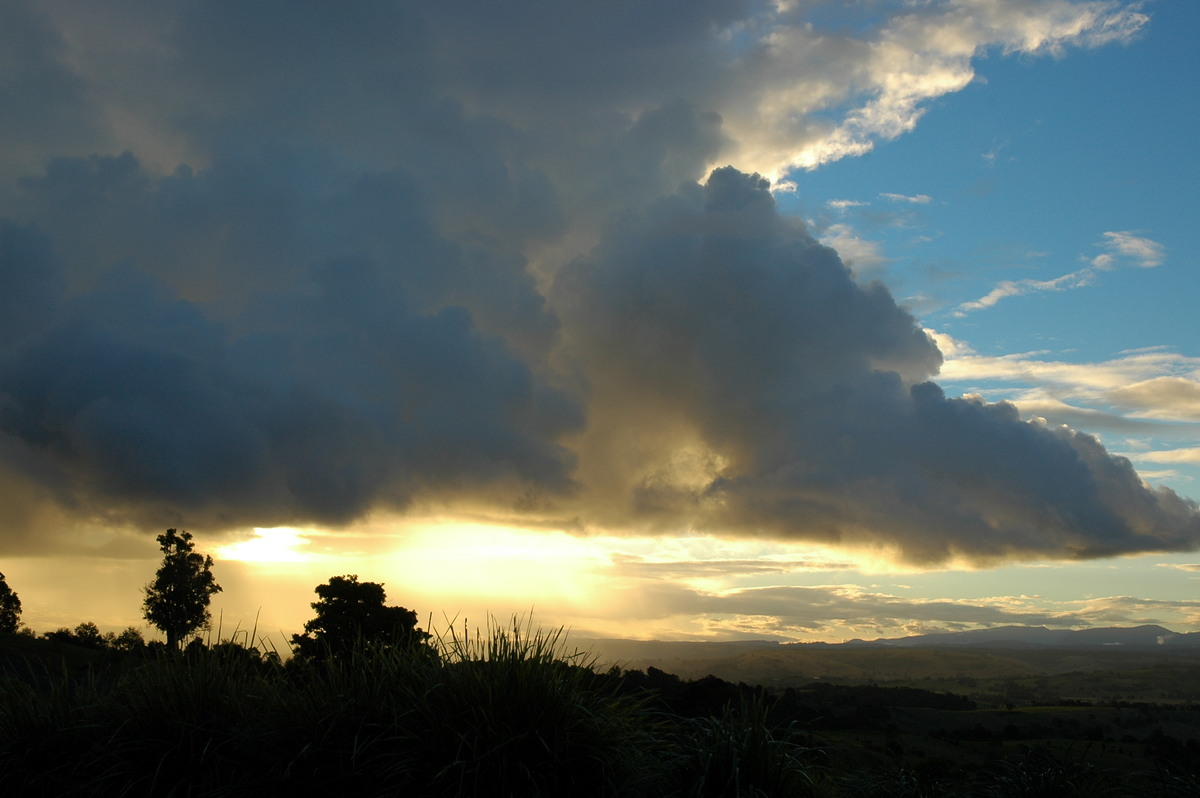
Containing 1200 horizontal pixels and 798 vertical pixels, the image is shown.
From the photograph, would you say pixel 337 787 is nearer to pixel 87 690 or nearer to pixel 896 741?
pixel 87 690

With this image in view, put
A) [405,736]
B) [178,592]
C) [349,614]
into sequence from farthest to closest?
1. [178,592]
2. [349,614]
3. [405,736]

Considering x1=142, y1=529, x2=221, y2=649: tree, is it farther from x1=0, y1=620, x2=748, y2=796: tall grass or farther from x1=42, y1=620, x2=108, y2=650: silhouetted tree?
x1=0, y1=620, x2=748, y2=796: tall grass

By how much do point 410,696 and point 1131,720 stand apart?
90.1 meters

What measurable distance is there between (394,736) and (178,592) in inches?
2629

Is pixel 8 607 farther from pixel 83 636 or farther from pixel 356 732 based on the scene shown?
pixel 356 732

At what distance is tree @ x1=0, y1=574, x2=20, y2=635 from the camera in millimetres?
74438

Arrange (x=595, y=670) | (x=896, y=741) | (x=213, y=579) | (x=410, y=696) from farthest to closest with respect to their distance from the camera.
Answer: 1. (x=213, y=579)
2. (x=896, y=741)
3. (x=595, y=670)
4. (x=410, y=696)

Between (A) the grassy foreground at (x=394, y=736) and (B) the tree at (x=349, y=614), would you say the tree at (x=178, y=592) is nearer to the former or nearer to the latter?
(B) the tree at (x=349, y=614)

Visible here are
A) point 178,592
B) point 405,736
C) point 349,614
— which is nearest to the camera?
point 405,736

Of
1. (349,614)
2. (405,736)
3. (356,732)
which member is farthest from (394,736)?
(349,614)

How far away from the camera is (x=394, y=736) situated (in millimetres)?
11828

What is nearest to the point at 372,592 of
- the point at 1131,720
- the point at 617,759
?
the point at 617,759

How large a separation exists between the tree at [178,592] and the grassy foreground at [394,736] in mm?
59447

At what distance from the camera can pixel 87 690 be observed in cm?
1559
